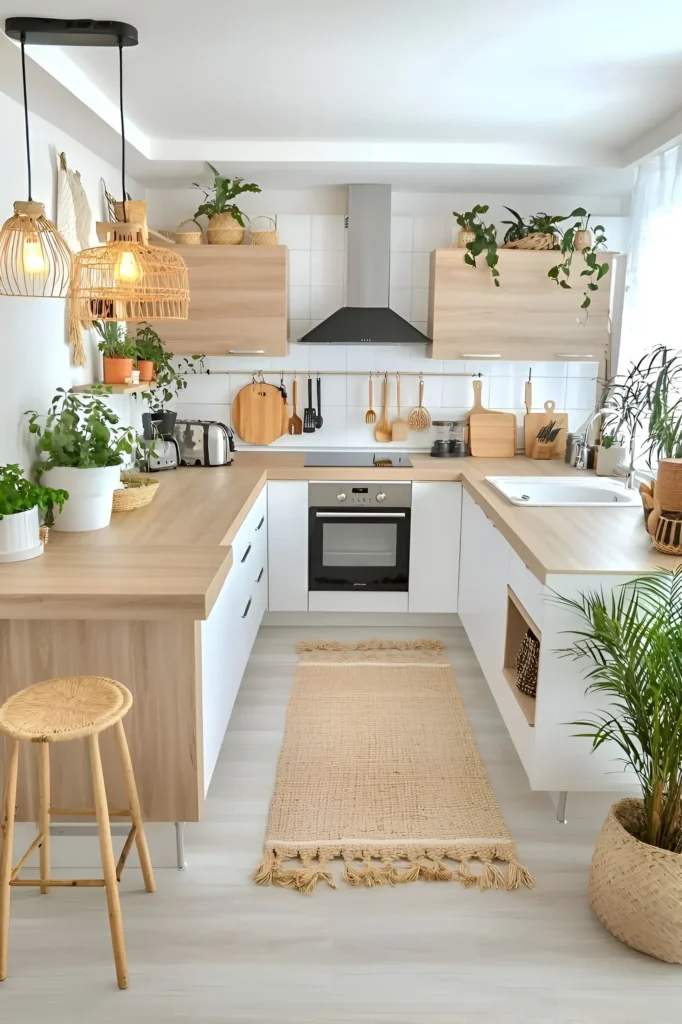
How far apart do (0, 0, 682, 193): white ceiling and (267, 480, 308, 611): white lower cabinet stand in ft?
5.11

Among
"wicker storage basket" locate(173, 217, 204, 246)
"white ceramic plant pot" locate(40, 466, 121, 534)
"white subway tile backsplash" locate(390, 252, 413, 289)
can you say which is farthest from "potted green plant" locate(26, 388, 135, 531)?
"white subway tile backsplash" locate(390, 252, 413, 289)

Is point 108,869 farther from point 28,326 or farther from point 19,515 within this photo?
point 28,326

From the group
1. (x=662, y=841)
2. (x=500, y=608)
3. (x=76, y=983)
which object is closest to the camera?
(x=76, y=983)

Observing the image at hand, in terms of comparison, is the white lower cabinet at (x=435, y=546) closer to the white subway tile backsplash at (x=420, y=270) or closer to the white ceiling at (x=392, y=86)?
the white subway tile backsplash at (x=420, y=270)

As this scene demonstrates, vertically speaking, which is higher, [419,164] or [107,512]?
[419,164]

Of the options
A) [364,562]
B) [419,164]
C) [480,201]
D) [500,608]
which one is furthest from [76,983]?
[480,201]

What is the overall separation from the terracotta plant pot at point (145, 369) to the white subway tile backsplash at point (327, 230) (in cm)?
121

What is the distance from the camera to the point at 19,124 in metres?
2.86

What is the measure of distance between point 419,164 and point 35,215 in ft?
6.84

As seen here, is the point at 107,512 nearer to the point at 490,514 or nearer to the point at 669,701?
the point at 490,514

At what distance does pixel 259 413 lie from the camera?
15.4 feet

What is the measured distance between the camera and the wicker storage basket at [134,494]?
3.24 metres

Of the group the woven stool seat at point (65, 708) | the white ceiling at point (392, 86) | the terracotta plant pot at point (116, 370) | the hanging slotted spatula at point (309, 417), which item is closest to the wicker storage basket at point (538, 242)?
the white ceiling at point (392, 86)

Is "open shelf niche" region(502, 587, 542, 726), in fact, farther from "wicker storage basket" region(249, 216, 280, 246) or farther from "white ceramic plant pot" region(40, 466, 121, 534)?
"wicker storage basket" region(249, 216, 280, 246)
